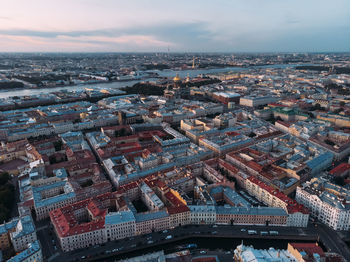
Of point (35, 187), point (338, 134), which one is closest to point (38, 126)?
point (35, 187)

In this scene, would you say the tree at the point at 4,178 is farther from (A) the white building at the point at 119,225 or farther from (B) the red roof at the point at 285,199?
(B) the red roof at the point at 285,199

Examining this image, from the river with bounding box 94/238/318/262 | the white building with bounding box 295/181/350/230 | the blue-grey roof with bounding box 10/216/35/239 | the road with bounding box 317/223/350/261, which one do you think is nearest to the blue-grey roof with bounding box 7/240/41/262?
the blue-grey roof with bounding box 10/216/35/239

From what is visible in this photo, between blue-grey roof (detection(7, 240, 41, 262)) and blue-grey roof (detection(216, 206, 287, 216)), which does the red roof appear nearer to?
blue-grey roof (detection(216, 206, 287, 216))

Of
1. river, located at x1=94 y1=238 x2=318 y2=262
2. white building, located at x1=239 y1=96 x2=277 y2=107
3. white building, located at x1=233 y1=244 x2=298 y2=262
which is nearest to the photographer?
white building, located at x1=233 y1=244 x2=298 y2=262

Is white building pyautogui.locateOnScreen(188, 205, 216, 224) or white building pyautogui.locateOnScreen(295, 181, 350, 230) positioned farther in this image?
Answer: white building pyautogui.locateOnScreen(188, 205, 216, 224)

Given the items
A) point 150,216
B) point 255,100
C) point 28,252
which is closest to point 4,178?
point 28,252

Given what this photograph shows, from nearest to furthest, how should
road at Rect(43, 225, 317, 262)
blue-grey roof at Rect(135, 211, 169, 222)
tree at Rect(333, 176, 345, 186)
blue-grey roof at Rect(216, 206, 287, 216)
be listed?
road at Rect(43, 225, 317, 262) < blue-grey roof at Rect(135, 211, 169, 222) < blue-grey roof at Rect(216, 206, 287, 216) < tree at Rect(333, 176, 345, 186)

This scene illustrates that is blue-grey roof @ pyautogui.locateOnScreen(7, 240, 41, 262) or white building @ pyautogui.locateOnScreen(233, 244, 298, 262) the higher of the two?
blue-grey roof @ pyautogui.locateOnScreen(7, 240, 41, 262)

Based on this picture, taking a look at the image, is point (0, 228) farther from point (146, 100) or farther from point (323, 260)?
point (146, 100)

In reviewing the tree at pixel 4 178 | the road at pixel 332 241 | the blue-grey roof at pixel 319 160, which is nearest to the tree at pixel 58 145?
the tree at pixel 4 178
